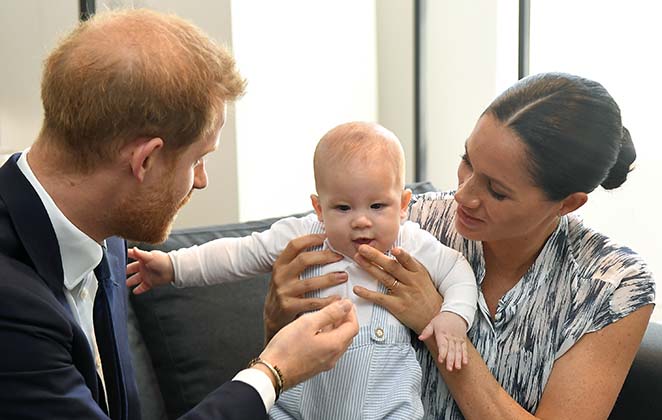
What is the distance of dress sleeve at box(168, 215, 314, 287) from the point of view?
1.82 metres

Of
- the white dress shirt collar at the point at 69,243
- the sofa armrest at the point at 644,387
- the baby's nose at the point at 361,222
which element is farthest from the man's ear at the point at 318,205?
the sofa armrest at the point at 644,387

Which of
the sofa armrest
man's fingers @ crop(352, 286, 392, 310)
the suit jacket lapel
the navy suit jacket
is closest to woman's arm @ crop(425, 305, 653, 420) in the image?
man's fingers @ crop(352, 286, 392, 310)

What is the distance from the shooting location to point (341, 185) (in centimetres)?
167

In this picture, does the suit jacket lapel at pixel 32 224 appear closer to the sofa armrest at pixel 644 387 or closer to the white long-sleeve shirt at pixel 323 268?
the white long-sleeve shirt at pixel 323 268

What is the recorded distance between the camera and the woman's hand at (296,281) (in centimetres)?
171

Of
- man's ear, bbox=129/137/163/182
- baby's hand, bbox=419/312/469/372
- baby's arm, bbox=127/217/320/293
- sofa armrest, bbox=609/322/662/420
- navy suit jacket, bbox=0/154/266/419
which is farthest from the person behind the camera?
sofa armrest, bbox=609/322/662/420

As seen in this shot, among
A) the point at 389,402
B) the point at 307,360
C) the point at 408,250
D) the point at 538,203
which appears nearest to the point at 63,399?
the point at 307,360

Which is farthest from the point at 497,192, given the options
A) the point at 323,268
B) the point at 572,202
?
the point at 323,268

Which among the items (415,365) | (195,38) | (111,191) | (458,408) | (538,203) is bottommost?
(458,408)

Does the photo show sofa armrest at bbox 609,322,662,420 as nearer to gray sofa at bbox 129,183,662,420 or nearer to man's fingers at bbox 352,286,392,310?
gray sofa at bbox 129,183,662,420

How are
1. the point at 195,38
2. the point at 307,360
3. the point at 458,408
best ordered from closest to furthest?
the point at 195,38
the point at 307,360
the point at 458,408

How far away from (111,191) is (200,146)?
0.15 m

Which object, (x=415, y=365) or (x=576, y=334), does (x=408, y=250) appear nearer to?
(x=415, y=365)

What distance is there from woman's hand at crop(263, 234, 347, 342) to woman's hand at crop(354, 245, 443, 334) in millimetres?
63
